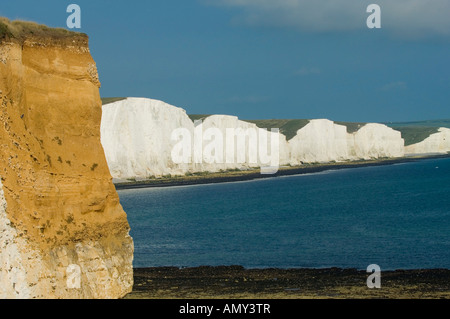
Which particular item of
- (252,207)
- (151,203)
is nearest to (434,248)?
(252,207)

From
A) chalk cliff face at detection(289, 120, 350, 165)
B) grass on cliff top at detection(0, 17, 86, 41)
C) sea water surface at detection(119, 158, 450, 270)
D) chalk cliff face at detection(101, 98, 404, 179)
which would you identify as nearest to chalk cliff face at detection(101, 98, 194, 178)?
chalk cliff face at detection(101, 98, 404, 179)

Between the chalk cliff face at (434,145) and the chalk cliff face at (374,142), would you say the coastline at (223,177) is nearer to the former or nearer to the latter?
the chalk cliff face at (374,142)

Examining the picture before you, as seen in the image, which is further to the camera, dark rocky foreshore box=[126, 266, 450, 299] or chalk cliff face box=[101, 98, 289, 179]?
chalk cliff face box=[101, 98, 289, 179]

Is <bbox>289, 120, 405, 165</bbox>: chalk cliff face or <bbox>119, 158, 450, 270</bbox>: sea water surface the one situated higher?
<bbox>289, 120, 405, 165</bbox>: chalk cliff face

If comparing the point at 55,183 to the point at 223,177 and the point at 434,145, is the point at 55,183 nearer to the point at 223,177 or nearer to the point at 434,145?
the point at 223,177

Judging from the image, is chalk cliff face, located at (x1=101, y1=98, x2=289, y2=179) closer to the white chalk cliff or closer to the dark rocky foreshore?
the white chalk cliff

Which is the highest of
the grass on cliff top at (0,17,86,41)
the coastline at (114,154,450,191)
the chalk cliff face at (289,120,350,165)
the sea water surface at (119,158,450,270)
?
the chalk cliff face at (289,120,350,165)

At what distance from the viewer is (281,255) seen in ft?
102

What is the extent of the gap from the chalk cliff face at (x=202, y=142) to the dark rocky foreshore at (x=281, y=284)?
186 ft

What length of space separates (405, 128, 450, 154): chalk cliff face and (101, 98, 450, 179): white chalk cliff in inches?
1435

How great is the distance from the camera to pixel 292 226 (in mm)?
43344

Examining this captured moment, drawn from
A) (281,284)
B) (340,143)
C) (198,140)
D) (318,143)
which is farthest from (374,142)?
(281,284)

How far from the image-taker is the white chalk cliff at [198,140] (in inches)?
3260

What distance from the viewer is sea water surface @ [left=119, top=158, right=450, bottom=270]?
30.3 metres
